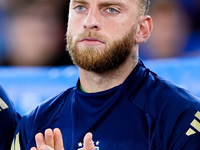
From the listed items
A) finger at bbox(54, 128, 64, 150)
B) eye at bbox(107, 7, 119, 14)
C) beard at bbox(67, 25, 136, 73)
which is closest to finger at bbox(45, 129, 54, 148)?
finger at bbox(54, 128, 64, 150)

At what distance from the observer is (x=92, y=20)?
1299mm

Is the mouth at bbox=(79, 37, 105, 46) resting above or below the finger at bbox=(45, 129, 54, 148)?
above

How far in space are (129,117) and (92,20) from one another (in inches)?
15.7

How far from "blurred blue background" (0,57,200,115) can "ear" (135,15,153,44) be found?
0.90m

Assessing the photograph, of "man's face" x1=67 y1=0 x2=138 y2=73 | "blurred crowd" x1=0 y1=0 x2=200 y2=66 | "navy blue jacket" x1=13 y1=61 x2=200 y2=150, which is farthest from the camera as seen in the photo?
"blurred crowd" x1=0 y1=0 x2=200 y2=66

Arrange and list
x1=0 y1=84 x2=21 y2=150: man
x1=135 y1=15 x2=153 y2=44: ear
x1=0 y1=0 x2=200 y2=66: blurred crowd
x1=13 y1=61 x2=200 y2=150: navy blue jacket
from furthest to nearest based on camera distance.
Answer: x1=0 y1=0 x2=200 y2=66: blurred crowd
x1=0 y1=84 x2=21 y2=150: man
x1=135 y1=15 x2=153 y2=44: ear
x1=13 y1=61 x2=200 y2=150: navy blue jacket

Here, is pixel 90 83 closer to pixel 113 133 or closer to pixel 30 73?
pixel 113 133

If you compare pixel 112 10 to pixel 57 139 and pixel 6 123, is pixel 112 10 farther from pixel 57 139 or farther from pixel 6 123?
pixel 6 123

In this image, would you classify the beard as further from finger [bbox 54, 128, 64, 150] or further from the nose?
finger [bbox 54, 128, 64, 150]

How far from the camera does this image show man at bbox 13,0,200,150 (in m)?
1.23

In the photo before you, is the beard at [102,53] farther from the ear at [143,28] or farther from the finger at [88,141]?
the finger at [88,141]

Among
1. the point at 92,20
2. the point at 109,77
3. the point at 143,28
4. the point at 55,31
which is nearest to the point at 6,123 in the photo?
the point at 109,77

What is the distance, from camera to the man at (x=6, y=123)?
156cm

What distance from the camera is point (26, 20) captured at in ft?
10.8
